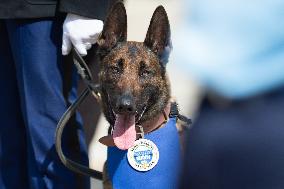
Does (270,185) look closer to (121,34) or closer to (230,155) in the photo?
(230,155)

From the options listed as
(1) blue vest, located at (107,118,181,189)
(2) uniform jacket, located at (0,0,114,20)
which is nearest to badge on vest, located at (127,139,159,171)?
(1) blue vest, located at (107,118,181,189)

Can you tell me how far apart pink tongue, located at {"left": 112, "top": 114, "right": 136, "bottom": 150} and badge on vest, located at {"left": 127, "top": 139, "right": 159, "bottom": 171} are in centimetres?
5

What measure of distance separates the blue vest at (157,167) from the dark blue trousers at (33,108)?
1.53 feet

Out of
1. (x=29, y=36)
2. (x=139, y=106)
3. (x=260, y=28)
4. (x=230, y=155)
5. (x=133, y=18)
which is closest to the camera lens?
(x=260, y=28)

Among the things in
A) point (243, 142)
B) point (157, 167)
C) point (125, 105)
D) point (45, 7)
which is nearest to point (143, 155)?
point (157, 167)

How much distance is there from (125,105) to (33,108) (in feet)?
2.14

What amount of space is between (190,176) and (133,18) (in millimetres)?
2192

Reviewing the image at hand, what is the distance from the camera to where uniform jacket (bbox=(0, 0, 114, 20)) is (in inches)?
100

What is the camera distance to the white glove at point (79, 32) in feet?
8.38

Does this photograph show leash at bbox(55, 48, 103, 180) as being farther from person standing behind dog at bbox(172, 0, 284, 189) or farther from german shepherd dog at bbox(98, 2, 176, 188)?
person standing behind dog at bbox(172, 0, 284, 189)

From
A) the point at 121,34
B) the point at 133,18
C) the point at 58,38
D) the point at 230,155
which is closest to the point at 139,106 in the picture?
the point at 121,34

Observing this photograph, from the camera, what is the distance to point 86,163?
10.0 ft

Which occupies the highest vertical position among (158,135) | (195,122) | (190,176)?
(195,122)

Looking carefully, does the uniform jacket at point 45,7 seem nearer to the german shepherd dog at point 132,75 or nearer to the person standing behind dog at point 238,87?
the german shepherd dog at point 132,75
